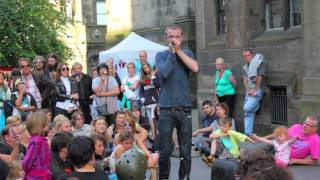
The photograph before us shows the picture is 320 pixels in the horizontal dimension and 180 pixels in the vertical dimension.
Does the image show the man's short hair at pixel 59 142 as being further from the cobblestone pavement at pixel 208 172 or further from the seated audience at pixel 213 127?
the seated audience at pixel 213 127

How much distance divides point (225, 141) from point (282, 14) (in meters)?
4.85

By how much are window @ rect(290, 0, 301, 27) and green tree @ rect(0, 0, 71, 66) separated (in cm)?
841

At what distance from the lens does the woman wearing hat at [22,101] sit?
10.5 meters

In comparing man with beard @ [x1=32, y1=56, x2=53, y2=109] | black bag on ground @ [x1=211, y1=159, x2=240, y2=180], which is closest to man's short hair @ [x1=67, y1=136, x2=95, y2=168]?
black bag on ground @ [x1=211, y1=159, x2=240, y2=180]

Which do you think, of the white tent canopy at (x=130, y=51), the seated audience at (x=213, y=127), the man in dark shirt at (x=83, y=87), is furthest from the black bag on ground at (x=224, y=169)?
the white tent canopy at (x=130, y=51)

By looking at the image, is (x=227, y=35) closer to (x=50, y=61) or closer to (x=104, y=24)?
(x=50, y=61)

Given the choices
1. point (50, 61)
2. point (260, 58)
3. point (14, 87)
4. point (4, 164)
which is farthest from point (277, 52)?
point (4, 164)

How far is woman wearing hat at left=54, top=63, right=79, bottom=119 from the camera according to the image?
10.7 m

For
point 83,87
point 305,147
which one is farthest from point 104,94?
point 305,147

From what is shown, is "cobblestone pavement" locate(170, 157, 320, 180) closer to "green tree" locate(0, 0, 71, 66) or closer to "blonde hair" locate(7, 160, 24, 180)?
"blonde hair" locate(7, 160, 24, 180)

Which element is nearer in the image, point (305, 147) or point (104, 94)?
point (305, 147)

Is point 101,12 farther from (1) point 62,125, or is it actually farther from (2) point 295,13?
(1) point 62,125

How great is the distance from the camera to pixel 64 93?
10.7 meters

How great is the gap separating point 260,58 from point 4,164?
7500 mm
